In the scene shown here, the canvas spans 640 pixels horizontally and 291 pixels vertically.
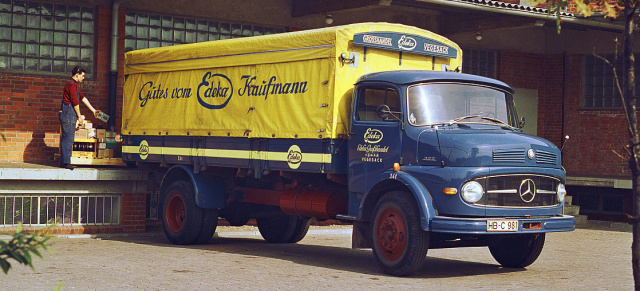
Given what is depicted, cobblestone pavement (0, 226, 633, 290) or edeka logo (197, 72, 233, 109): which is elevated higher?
edeka logo (197, 72, 233, 109)

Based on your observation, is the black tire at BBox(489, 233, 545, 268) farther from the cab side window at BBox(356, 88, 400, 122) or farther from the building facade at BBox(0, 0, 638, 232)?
the building facade at BBox(0, 0, 638, 232)

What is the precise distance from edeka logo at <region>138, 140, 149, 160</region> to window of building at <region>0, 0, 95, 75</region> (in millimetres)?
2356

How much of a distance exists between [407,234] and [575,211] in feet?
33.0

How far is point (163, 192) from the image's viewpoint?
1409 centimetres

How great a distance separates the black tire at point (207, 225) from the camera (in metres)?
13.3

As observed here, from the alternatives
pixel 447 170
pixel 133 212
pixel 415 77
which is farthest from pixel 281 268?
pixel 133 212

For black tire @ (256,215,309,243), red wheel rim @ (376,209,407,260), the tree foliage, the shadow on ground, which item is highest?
the tree foliage

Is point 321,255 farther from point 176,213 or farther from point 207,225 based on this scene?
point 176,213

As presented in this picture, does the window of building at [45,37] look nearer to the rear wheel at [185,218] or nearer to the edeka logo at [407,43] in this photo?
the rear wheel at [185,218]

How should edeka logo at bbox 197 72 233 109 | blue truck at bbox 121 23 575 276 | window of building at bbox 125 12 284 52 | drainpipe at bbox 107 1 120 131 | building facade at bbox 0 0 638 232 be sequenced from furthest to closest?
window of building at bbox 125 12 284 52, drainpipe at bbox 107 1 120 131, building facade at bbox 0 0 638 232, edeka logo at bbox 197 72 233 109, blue truck at bbox 121 23 575 276

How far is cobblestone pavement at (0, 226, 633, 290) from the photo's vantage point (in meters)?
9.15

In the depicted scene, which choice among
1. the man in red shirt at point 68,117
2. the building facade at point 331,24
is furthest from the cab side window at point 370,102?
the man in red shirt at point 68,117

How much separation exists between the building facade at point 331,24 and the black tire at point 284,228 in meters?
3.61

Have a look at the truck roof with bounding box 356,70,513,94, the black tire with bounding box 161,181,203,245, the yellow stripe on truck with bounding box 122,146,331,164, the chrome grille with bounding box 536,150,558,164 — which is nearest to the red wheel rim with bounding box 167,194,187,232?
the black tire with bounding box 161,181,203,245
